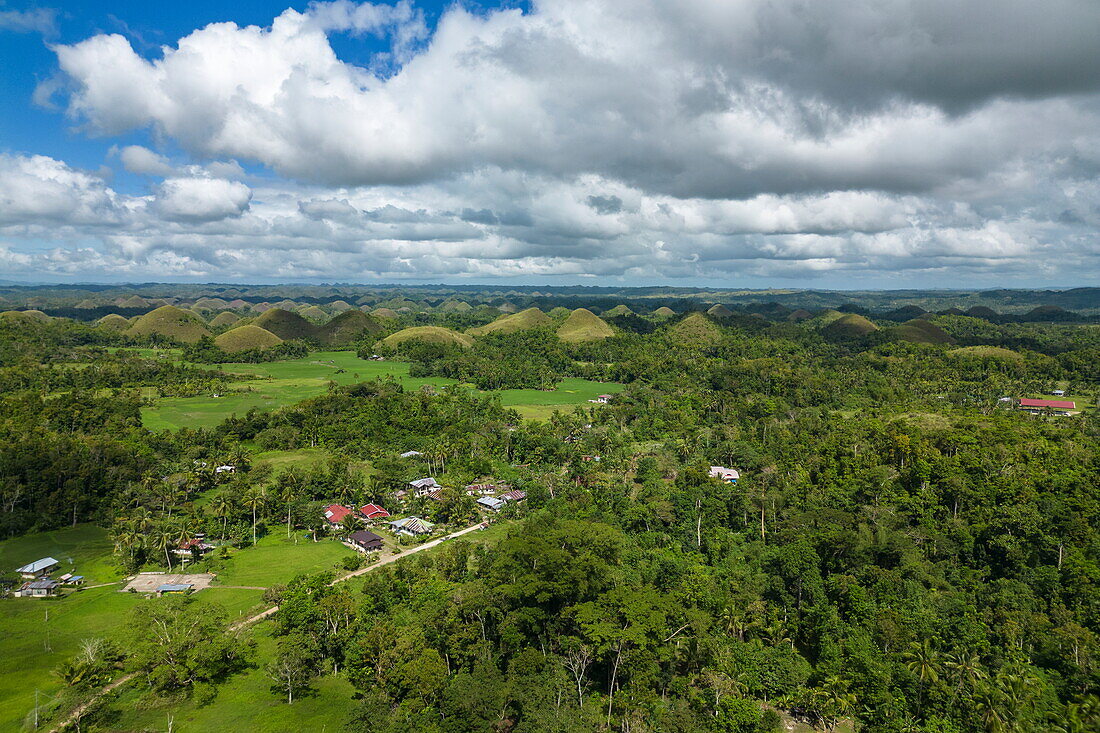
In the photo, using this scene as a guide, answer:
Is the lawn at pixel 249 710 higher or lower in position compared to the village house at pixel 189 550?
lower

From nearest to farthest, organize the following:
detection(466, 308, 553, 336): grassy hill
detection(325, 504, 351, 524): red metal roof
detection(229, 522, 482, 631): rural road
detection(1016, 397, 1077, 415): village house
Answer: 1. detection(229, 522, 482, 631): rural road
2. detection(325, 504, 351, 524): red metal roof
3. detection(1016, 397, 1077, 415): village house
4. detection(466, 308, 553, 336): grassy hill

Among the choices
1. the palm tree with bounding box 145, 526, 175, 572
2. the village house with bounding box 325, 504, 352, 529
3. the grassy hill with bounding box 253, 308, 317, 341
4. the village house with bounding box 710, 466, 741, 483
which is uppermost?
the grassy hill with bounding box 253, 308, 317, 341

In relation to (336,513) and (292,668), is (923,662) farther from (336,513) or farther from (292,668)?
(336,513)

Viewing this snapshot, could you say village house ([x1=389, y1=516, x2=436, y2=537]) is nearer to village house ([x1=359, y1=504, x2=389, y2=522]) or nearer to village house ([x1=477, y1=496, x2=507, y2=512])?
village house ([x1=359, y1=504, x2=389, y2=522])

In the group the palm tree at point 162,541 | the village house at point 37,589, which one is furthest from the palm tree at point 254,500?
the village house at point 37,589

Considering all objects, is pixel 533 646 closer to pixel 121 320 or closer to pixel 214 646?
pixel 214 646

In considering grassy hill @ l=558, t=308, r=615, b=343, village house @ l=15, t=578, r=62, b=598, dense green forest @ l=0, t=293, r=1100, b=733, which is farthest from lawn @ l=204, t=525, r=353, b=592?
grassy hill @ l=558, t=308, r=615, b=343

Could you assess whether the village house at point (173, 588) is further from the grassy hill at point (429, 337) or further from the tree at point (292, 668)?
the grassy hill at point (429, 337)
